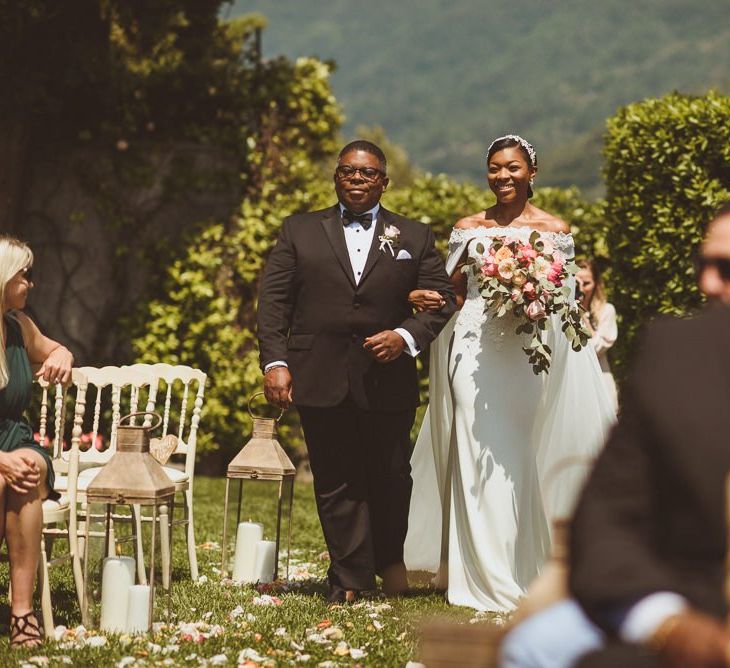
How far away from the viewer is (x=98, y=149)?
38.9ft

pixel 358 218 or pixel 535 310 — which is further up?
pixel 358 218

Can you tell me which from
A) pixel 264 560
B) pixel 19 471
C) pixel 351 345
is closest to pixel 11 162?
pixel 264 560

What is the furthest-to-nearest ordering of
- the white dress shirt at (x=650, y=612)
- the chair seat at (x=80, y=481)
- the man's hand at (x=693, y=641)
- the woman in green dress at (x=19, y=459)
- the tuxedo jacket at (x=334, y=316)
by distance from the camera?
the tuxedo jacket at (x=334, y=316), the chair seat at (x=80, y=481), the woman in green dress at (x=19, y=459), the white dress shirt at (x=650, y=612), the man's hand at (x=693, y=641)

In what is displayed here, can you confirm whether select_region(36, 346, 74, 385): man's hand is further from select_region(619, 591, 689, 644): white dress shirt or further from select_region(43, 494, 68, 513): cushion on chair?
select_region(619, 591, 689, 644): white dress shirt

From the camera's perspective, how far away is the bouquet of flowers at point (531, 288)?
6422mm

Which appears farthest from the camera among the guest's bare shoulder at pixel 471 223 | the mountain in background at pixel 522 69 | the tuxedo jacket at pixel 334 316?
the mountain in background at pixel 522 69

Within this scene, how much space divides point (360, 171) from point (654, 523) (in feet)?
13.3

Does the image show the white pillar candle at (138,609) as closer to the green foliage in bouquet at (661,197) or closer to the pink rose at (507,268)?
the pink rose at (507,268)

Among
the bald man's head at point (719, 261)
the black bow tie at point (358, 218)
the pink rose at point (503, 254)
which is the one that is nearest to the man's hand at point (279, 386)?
the black bow tie at point (358, 218)

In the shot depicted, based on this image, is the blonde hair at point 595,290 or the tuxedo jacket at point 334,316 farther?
the blonde hair at point 595,290

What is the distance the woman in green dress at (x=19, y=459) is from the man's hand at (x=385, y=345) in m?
1.56

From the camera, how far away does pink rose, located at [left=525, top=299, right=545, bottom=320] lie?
21.0ft

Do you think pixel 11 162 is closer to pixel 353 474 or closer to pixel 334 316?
pixel 334 316

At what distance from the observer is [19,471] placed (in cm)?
506
